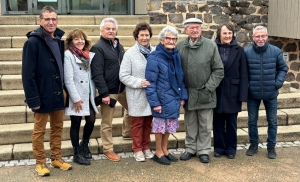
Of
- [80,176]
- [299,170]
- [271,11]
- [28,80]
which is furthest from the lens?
[271,11]

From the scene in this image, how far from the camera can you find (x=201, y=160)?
4.36 metres

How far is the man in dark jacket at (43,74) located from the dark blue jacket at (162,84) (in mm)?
1004

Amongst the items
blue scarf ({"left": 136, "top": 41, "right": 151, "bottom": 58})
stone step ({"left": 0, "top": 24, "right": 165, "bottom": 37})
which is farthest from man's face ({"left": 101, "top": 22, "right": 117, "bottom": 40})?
stone step ({"left": 0, "top": 24, "right": 165, "bottom": 37})

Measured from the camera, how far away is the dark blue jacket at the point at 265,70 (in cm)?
427

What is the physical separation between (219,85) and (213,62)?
0.34 metres

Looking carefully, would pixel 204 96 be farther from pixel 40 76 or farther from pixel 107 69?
pixel 40 76

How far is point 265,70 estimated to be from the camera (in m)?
4.27

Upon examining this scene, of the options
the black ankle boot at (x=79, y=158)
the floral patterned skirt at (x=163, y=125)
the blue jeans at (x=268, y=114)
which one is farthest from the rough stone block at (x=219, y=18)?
the black ankle boot at (x=79, y=158)

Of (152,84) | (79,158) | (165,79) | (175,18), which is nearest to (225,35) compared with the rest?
(165,79)

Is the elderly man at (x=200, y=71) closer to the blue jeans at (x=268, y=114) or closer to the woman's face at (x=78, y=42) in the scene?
the blue jeans at (x=268, y=114)

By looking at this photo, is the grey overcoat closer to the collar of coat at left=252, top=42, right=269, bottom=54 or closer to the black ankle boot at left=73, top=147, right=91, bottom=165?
the black ankle boot at left=73, top=147, right=91, bottom=165

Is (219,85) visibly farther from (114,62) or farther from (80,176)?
(80,176)

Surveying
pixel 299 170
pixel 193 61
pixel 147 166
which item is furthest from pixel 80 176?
pixel 299 170

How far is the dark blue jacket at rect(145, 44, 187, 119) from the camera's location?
13.1 feet
